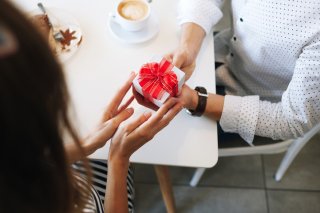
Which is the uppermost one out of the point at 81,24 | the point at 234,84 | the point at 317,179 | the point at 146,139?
the point at 81,24

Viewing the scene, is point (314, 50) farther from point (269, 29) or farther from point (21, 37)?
point (21, 37)

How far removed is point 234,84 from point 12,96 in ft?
2.54

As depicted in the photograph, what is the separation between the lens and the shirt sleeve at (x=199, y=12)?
88 cm

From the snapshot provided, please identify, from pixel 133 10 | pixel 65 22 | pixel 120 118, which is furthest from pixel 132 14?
pixel 120 118

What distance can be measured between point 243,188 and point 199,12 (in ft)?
2.77

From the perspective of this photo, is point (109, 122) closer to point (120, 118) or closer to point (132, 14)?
point (120, 118)

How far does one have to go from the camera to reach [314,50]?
708 mm

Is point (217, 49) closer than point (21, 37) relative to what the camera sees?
No

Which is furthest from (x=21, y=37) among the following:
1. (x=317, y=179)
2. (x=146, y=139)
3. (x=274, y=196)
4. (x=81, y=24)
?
(x=317, y=179)

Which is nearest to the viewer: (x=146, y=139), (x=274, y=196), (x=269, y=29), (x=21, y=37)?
(x=21, y=37)

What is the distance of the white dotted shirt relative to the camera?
72 centimetres

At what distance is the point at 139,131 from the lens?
0.67 metres

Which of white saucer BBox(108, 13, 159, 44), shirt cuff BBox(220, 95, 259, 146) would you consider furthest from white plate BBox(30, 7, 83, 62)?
shirt cuff BBox(220, 95, 259, 146)

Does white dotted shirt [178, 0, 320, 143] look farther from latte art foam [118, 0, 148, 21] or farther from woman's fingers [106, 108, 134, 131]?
woman's fingers [106, 108, 134, 131]
